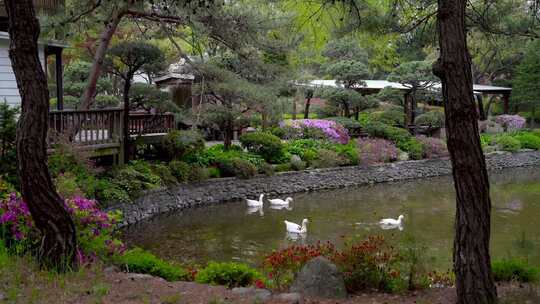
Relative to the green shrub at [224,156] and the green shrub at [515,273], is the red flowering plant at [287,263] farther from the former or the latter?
the green shrub at [224,156]

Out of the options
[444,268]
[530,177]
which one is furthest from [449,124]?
[530,177]

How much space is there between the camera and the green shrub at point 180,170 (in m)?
15.9

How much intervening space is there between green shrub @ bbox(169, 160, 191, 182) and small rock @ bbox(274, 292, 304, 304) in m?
10.7

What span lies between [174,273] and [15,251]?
185cm

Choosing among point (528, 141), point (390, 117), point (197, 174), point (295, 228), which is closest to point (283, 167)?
point (197, 174)

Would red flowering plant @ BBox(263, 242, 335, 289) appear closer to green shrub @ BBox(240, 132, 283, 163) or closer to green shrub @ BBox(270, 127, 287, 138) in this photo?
green shrub @ BBox(240, 132, 283, 163)

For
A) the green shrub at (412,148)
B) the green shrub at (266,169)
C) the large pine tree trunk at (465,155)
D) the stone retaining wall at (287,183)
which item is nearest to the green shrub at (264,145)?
the stone retaining wall at (287,183)

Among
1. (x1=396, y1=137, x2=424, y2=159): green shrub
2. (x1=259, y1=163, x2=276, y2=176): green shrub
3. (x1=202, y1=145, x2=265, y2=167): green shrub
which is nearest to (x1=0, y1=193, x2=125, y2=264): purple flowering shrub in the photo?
(x1=202, y1=145, x2=265, y2=167): green shrub

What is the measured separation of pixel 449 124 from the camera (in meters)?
4.81

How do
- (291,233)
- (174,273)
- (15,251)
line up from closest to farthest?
(15,251), (174,273), (291,233)

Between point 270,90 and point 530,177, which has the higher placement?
point 270,90

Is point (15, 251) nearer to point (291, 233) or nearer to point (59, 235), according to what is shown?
point (59, 235)

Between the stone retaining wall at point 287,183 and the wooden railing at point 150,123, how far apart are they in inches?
92.3

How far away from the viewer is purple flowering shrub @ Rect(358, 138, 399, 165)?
70.9ft
